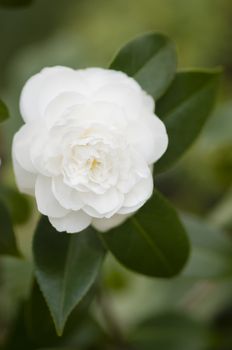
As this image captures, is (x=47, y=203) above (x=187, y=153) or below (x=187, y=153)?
above

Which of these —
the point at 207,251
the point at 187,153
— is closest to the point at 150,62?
the point at 187,153

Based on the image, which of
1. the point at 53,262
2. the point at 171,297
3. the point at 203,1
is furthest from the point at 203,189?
the point at 53,262

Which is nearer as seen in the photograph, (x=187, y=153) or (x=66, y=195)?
(x=66, y=195)

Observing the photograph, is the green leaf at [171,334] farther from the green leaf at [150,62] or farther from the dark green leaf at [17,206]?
the green leaf at [150,62]

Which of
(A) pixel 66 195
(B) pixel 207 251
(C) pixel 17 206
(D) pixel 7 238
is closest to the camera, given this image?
(A) pixel 66 195

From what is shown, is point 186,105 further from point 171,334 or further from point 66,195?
point 171,334

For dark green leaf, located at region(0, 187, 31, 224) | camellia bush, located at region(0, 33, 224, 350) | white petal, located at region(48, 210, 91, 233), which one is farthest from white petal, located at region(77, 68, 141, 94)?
dark green leaf, located at region(0, 187, 31, 224)

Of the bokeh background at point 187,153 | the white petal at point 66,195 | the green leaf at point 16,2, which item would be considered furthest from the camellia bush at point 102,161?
the bokeh background at point 187,153

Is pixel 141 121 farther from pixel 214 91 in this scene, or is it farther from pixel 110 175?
pixel 214 91
